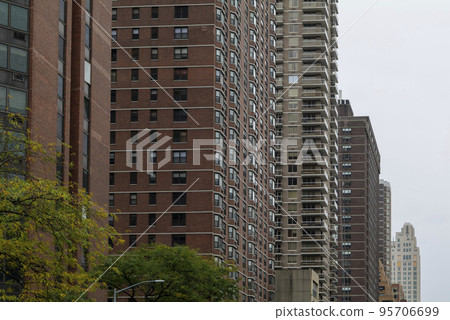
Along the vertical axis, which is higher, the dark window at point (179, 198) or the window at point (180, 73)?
the window at point (180, 73)

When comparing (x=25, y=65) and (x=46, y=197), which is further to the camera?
(x=25, y=65)

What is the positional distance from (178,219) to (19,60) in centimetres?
4933

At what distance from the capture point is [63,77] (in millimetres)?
62219

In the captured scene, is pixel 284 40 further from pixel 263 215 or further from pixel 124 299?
pixel 124 299

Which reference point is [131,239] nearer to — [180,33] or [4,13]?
[180,33]

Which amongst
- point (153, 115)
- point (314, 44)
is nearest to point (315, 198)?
point (314, 44)

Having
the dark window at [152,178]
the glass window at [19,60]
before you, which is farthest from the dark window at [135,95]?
the glass window at [19,60]

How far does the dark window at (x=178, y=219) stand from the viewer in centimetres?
10281

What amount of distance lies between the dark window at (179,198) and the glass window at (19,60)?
48.8 meters

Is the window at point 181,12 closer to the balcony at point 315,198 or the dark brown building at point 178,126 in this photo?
the dark brown building at point 178,126

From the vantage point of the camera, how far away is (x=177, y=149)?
4171 inches

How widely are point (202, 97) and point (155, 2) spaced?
549 inches

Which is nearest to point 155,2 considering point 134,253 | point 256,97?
point 256,97
